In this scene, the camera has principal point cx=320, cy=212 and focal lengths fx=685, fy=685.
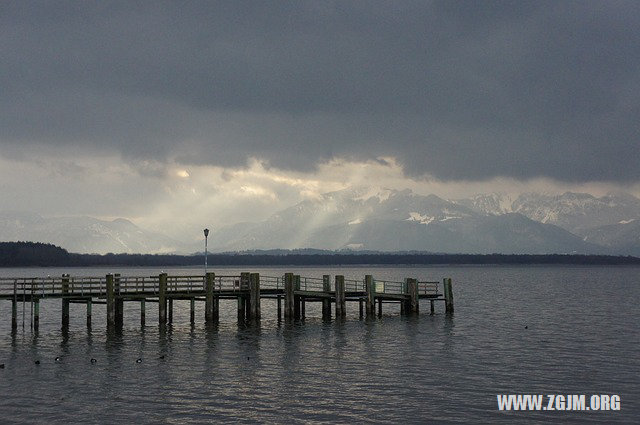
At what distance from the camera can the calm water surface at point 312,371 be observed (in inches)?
1112

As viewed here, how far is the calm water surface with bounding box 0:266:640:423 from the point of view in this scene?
28.2 m

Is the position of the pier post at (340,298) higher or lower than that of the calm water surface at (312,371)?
higher

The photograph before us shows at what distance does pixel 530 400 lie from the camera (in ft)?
99.7

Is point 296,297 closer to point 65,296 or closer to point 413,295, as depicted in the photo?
point 413,295

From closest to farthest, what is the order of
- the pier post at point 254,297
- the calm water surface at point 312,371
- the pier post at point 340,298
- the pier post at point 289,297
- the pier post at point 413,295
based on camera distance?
the calm water surface at point 312,371, the pier post at point 254,297, the pier post at point 289,297, the pier post at point 340,298, the pier post at point 413,295

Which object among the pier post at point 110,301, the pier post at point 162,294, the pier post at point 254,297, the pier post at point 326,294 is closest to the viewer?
the pier post at point 110,301

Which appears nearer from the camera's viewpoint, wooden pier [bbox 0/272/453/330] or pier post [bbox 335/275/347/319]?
wooden pier [bbox 0/272/453/330]

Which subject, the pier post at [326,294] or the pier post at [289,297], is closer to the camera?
the pier post at [289,297]

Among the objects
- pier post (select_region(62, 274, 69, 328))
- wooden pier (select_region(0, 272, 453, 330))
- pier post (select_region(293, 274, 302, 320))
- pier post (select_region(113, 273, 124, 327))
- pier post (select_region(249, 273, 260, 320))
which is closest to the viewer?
pier post (select_region(62, 274, 69, 328))

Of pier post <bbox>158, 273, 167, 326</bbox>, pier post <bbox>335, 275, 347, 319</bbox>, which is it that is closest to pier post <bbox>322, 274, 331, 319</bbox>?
pier post <bbox>335, 275, 347, 319</bbox>

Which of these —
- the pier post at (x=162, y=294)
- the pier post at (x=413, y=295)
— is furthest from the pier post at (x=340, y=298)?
the pier post at (x=162, y=294)

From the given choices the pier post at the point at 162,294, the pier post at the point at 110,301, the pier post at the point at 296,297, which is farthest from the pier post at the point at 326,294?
the pier post at the point at 110,301

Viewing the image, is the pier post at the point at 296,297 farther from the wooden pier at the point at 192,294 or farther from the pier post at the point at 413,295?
the pier post at the point at 413,295

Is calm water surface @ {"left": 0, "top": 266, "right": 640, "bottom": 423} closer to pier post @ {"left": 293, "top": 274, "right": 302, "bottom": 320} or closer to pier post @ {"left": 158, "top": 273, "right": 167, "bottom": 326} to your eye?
pier post @ {"left": 158, "top": 273, "right": 167, "bottom": 326}
